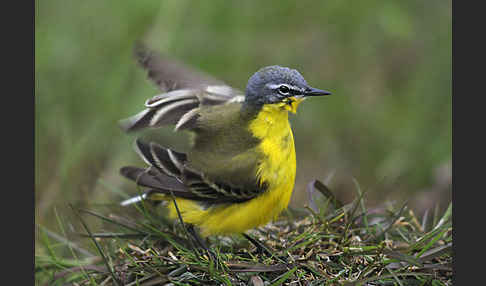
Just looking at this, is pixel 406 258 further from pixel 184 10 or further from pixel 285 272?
pixel 184 10

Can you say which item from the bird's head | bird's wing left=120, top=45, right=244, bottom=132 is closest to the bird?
the bird's head

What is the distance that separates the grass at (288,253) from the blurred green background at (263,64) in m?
2.11

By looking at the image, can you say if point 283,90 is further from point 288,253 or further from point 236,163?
point 288,253

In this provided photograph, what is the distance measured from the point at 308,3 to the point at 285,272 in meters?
4.00

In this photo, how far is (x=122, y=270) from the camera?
364 centimetres

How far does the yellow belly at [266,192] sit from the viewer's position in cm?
387

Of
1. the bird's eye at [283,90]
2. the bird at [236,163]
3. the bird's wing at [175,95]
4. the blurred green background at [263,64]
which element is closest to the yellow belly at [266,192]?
the bird at [236,163]

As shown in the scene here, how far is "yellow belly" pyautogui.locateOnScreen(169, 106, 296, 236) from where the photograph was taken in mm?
3873

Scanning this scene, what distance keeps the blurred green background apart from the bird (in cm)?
233

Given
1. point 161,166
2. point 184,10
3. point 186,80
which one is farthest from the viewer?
point 184,10

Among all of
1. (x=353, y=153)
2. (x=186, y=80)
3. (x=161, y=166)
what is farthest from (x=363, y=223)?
(x=353, y=153)

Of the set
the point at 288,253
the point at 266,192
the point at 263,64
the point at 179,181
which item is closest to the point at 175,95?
the point at 179,181

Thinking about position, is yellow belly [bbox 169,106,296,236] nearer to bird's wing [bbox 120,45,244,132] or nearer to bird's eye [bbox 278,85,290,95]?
bird's eye [bbox 278,85,290,95]

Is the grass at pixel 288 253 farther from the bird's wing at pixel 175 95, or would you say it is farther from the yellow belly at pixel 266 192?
the bird's wing at pixel 175 95
